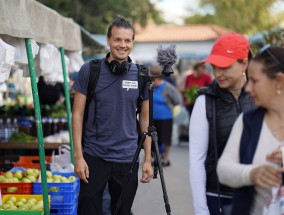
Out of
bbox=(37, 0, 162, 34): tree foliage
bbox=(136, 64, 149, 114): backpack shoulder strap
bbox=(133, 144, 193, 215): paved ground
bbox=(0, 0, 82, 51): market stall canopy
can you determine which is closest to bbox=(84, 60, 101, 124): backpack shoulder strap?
bbox=(136, 64, 149, 114): backpack shoulder strap

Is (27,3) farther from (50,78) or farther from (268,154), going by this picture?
(268,154)

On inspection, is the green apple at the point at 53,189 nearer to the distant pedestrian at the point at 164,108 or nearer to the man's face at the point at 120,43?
the man's face at the point at 120,43

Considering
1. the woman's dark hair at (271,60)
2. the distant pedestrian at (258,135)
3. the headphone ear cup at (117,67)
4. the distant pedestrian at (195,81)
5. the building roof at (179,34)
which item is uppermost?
the building roof at (179,34)

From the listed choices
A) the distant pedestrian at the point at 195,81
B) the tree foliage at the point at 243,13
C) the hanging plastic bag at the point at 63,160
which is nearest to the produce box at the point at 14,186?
the hanging plastic bag at the point at 63,160

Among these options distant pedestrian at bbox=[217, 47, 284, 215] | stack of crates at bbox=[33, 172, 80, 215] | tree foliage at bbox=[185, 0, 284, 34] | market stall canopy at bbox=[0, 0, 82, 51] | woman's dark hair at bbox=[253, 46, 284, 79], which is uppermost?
tree foliage at bbox=[185, 0, 284, 34]

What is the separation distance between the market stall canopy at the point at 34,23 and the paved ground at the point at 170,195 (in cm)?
239

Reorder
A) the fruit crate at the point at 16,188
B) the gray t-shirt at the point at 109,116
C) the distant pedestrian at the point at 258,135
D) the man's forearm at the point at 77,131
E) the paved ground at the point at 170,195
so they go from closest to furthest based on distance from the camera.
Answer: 1. the distant pedestrian at the point at 258,135
2. the man's forearm at the point at 77,131
3. the gray t-shirt at the point at 109,116
4. the fruit crate at the point at 16,188
5. the paved ground at the point at 170,195

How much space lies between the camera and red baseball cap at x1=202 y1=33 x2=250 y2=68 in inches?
135

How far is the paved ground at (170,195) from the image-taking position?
8.18 metres

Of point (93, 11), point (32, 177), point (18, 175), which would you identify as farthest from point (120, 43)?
point (93, 11)

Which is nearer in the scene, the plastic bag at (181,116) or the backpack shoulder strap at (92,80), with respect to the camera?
the backpack shoulder strap at (92,80)

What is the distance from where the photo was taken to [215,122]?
3.53 meters

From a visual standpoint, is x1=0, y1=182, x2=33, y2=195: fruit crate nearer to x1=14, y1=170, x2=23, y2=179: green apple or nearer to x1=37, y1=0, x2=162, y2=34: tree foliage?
x1=14, y1=170, x2=23, y2=179: green apple

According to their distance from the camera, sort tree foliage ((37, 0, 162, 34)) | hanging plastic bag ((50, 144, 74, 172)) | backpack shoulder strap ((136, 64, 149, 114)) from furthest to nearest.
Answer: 1. tree foliage ((37, 0, 162, 34))
2. hanging plastic bag ((50, 144, 74, 172))
3. backpack shoulder strap ((136, 64, 149, 114))
